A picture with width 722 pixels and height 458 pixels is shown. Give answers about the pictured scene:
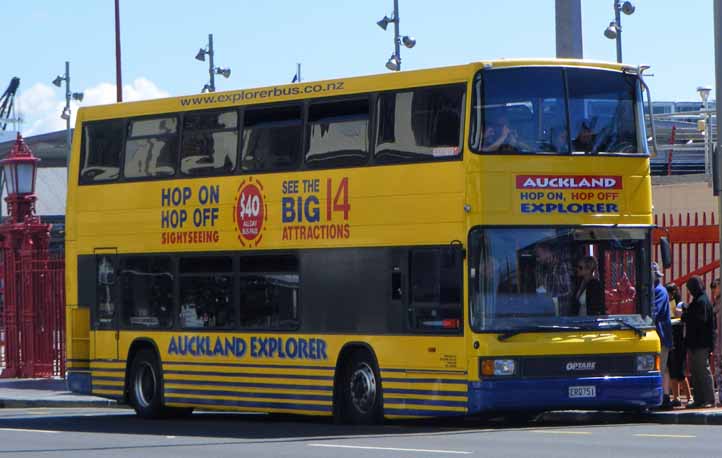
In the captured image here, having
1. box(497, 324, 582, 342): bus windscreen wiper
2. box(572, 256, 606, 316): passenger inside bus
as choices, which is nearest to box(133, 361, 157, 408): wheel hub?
box(497, 324, 582, 342): bus windscreen wiper

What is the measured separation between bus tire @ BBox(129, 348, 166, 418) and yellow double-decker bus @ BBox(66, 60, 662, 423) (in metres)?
0.04

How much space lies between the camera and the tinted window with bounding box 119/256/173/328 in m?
22.8

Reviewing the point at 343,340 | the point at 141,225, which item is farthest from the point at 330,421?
the point at 141,225

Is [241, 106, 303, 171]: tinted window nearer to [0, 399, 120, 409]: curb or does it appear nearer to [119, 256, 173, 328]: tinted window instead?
[119, 256, 173, 328]: tinted window

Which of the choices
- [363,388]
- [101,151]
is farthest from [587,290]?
[101,151]

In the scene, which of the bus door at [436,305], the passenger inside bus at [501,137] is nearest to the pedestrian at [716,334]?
the bus door at [436,305]

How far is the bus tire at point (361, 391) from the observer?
19.6 metres

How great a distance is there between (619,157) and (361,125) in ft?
9.98

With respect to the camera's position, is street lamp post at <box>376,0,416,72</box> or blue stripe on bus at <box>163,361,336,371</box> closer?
blue stripe on bus at <box>163,361,336,371</box>

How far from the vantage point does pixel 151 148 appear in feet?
75.1

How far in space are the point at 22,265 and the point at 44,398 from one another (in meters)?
5.76

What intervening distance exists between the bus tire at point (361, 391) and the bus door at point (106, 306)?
476 cm

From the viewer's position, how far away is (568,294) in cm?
1845

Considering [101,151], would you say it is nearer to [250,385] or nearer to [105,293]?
[105,293]
